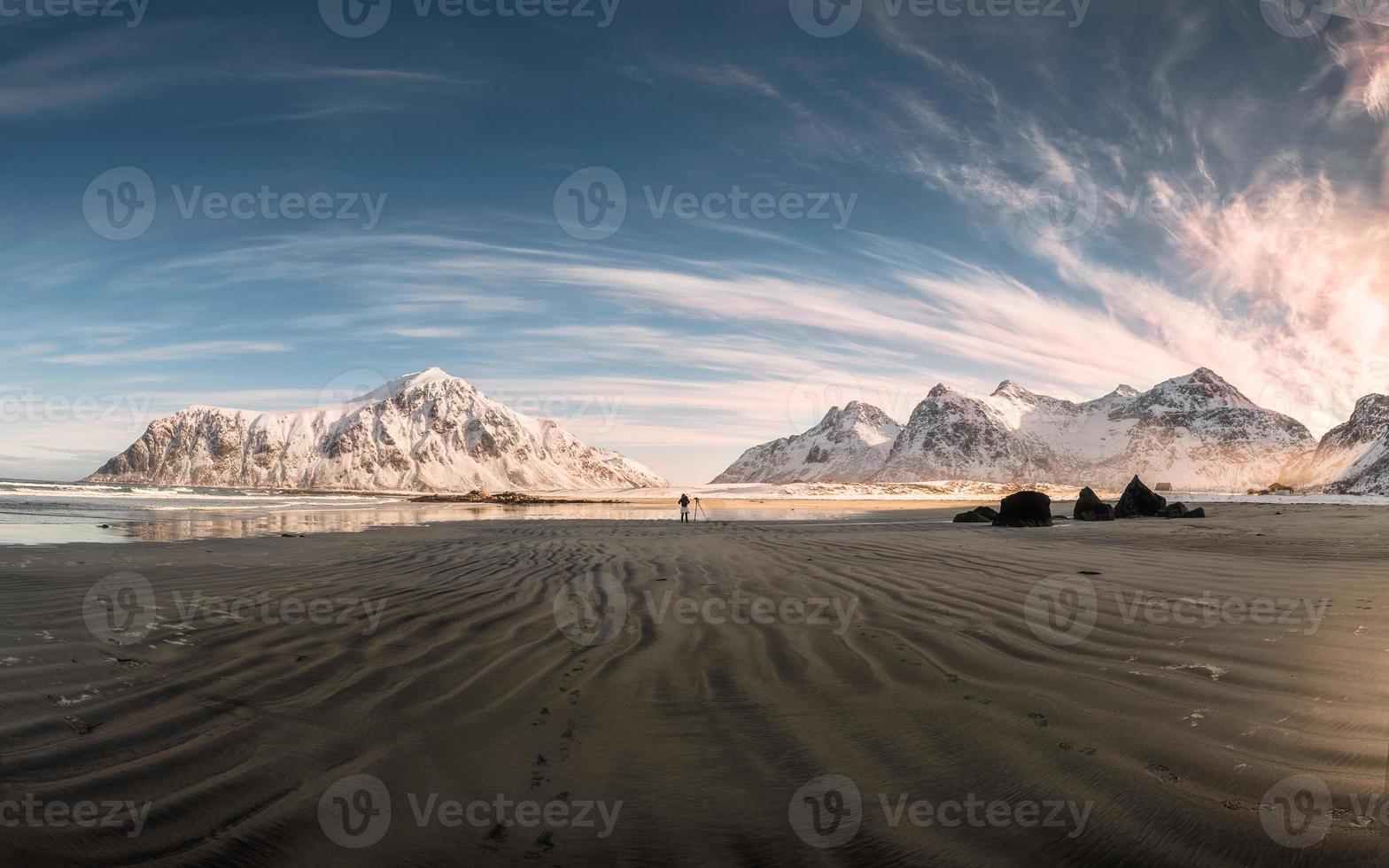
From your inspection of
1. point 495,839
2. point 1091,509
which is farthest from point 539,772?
point 1091,509

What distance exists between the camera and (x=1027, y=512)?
21203 mm

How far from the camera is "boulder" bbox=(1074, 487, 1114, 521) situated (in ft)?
82.2

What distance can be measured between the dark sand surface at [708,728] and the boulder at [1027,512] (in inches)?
532

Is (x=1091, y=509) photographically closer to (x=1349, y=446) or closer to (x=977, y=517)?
(x=977, y=517)

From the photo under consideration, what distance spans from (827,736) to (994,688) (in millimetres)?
1430

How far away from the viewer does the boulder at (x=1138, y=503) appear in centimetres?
2545

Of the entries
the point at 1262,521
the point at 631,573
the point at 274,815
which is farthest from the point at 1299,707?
the point at 1262,521

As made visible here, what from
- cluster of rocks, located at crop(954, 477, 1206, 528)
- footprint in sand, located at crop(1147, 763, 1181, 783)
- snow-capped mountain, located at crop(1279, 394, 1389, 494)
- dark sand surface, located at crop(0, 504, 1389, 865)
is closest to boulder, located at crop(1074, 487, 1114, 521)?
cluster of rocks, located at crop(954, 477, 1206, 528)

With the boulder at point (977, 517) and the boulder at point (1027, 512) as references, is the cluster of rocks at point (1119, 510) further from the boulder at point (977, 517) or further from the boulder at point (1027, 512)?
the boulder at point (1027, 512)

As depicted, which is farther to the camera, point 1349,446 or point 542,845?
point 1349,446

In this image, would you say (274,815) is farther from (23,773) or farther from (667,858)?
(667,858)

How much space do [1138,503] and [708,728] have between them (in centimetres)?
2789

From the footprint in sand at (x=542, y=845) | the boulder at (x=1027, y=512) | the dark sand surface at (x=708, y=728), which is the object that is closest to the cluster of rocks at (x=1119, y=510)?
the boulder at (x=1027, y=512)

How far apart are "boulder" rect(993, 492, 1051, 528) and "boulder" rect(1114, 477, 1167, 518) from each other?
6652 mm
